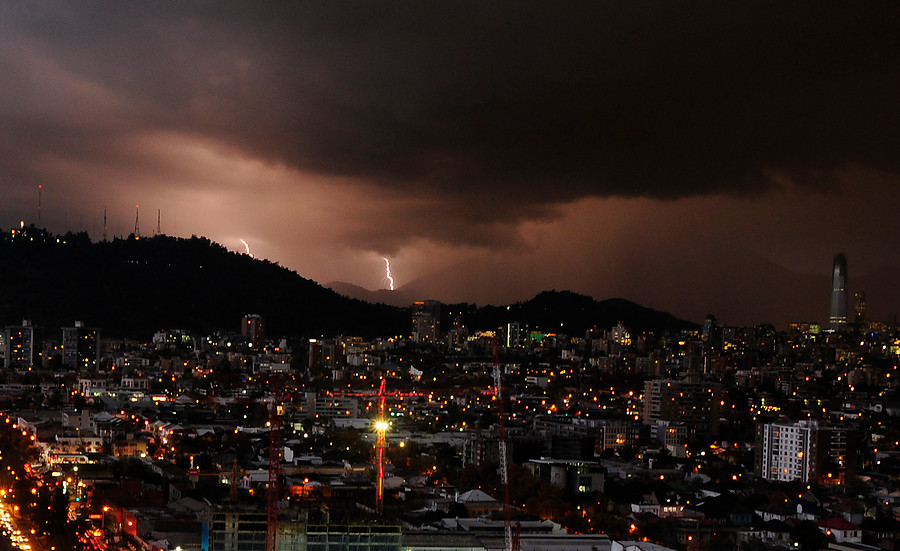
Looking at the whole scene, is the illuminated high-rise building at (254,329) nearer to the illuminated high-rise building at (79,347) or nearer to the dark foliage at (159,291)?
the dark foliage at (159,291)

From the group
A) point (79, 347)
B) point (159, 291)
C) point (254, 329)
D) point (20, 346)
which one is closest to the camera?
point (20, 346)

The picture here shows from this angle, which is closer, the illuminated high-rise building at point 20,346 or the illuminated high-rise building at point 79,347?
the illuminated high-rise building at point 20,346

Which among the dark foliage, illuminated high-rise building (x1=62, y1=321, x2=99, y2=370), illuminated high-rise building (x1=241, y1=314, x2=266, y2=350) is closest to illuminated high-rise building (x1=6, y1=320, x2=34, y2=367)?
illuminated high-rise building (x1=62, y1=321, x2=99, y2=370)

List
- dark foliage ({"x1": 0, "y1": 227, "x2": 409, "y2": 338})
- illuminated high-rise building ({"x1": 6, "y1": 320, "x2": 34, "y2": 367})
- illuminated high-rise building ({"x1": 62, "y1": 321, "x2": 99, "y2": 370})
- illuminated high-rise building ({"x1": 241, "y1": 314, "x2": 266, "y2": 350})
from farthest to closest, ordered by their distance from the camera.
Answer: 1. illuminated high-rise building ({"x1": 241, "y1": 314, "x2": 266, "y2": 350})
2. dark foliage ({"x1": 0, "y1": 227, "x2": 409, "y2": 338})
3. illuminated high-rise building ({"x1": 62, "y1": 321, "x2": 99, "y2": 370})
4. illuminated high-rise building ({"x1": 6, "y1": 320, "x2": 34, "y2": 367})

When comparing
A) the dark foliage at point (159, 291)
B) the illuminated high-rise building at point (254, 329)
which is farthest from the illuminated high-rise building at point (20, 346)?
the illuminated high-rise building at point (254, 329)

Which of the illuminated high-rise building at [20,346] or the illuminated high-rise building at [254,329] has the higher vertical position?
the illuminated high-rise building at [254,329]

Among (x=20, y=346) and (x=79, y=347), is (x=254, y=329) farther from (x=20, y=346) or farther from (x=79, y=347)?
(x=20, y=346)

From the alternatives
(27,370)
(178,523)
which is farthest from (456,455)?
(27,370)

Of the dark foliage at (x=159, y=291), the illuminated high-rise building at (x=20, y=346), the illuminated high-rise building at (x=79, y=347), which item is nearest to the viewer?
the illuminated high-rise building at (x=20, y=346)

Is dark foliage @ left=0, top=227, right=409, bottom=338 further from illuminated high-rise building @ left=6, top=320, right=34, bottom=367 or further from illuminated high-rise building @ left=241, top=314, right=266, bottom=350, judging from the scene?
illuminated high-rise building @ left=6, top=320, right=34, bottom=367

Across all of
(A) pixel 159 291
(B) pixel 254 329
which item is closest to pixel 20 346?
(B) pixel 254 329
